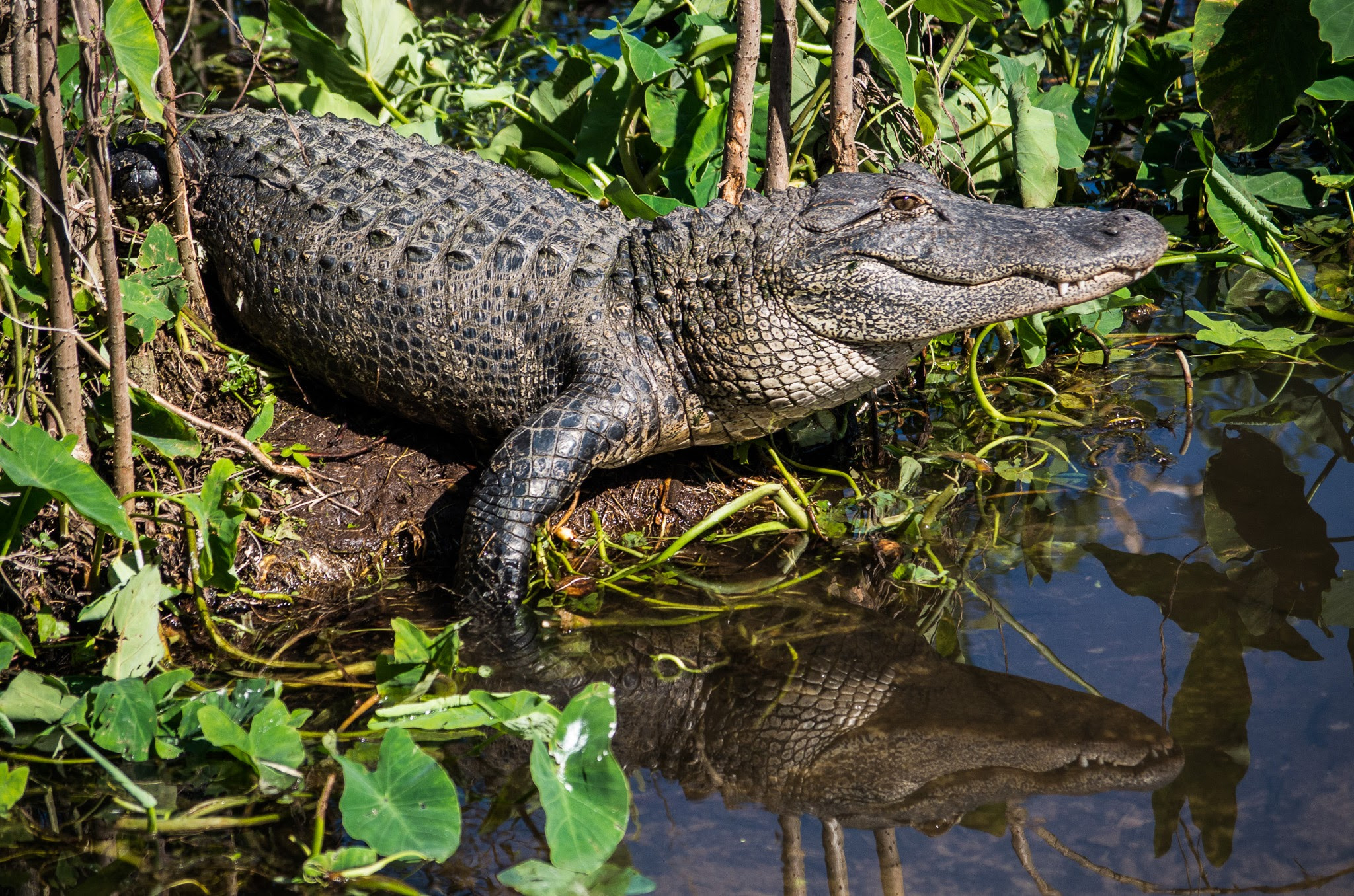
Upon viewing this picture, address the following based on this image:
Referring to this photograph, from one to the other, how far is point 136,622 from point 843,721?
1.80 metres

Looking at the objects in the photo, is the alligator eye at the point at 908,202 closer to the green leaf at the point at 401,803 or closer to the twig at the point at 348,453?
the twig at the point at 348,453

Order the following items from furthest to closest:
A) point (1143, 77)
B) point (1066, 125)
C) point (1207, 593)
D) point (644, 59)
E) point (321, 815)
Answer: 1. point (1143, 77)
2. point (1066, 125)
3. point (644, 59)
4. point (1207, 593)
5. point (321, 815)

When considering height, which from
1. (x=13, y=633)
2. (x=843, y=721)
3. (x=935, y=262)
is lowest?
(x=843, y=721)

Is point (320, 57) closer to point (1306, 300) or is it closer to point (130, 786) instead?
point (130, 786)

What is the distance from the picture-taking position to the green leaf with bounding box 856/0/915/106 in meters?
4.12

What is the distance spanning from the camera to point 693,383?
3.72 meters

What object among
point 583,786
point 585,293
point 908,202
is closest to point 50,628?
point 583,786

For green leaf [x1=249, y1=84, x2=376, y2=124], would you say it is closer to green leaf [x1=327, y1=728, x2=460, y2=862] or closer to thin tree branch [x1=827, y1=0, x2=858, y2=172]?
thin tree branch [x1=827, y1=0, x2=858, y2=172]

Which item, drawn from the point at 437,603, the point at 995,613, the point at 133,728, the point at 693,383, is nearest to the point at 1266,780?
the point at 995,613

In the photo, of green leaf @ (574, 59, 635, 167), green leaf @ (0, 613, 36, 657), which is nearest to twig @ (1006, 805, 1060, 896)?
green leaf @ (0, 613, 36, 657)

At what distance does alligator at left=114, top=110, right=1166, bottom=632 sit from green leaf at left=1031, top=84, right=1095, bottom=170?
1.32 metres

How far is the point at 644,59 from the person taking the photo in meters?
4.56

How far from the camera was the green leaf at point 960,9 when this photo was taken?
164 inches

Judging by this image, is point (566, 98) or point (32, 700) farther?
point (566, 98)
